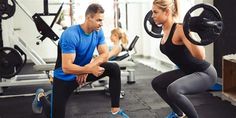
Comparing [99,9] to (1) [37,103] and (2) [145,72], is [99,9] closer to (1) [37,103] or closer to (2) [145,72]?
(1) [37,103]

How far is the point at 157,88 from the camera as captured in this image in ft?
8.41

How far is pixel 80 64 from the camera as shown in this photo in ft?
8.66

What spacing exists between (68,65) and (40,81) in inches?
78.0

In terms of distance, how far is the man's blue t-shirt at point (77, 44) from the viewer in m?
2.45

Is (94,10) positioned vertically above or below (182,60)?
above

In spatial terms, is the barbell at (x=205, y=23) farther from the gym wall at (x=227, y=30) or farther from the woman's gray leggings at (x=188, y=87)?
the gym wall at (x=227, y=30)

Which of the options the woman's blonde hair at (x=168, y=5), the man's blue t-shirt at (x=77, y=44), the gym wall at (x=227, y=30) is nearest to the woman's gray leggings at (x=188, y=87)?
the woman's blonde hair at (x=168, y=5)

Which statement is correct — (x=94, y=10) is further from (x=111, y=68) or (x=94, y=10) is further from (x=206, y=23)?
(x=206, y=23)

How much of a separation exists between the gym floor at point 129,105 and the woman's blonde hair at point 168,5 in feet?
4.15

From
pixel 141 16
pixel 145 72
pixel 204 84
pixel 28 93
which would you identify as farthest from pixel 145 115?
pixel 141 16

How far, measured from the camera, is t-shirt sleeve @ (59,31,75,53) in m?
2.43

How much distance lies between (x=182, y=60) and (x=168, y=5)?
0.44 metres

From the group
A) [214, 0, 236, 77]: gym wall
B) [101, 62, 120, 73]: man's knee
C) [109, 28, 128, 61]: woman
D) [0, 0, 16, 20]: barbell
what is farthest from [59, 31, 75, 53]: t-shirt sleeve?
[214, 0, 236, 77]: gym wall

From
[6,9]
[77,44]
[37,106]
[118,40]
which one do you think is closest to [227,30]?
[118,40]
